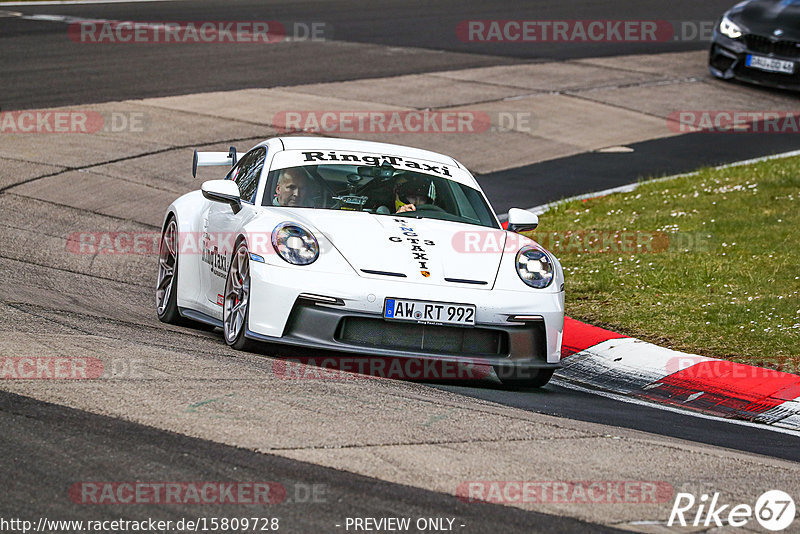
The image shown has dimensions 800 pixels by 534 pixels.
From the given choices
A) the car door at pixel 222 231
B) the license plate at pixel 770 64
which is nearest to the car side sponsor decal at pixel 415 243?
the car door at pixel 222 231

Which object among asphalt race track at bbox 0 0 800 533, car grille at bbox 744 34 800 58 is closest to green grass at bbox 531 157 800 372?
asphalt race track at bbox 0 0 800 533

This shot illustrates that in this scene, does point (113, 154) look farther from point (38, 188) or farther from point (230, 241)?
point (230, 241)

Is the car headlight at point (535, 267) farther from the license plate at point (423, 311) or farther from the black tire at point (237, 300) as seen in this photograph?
the black tire at point (237, 300)

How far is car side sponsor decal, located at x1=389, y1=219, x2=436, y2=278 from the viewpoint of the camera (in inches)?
279

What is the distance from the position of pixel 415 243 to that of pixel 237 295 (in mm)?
1090

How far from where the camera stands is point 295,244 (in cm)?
710

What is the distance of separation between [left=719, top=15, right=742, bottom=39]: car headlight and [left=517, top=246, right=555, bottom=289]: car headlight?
42.4 ft

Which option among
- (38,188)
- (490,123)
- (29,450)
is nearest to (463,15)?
(490,123)

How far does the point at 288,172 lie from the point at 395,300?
1667mm

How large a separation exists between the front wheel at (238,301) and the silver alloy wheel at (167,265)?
1232mm

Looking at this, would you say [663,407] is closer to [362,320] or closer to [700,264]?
[362,320]

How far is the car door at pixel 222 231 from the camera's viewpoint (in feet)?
25.4

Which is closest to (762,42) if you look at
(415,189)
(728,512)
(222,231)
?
(415,189)

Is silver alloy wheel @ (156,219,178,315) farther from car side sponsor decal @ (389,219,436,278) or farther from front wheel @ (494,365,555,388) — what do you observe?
front wheel @ (494,365,555,388)
